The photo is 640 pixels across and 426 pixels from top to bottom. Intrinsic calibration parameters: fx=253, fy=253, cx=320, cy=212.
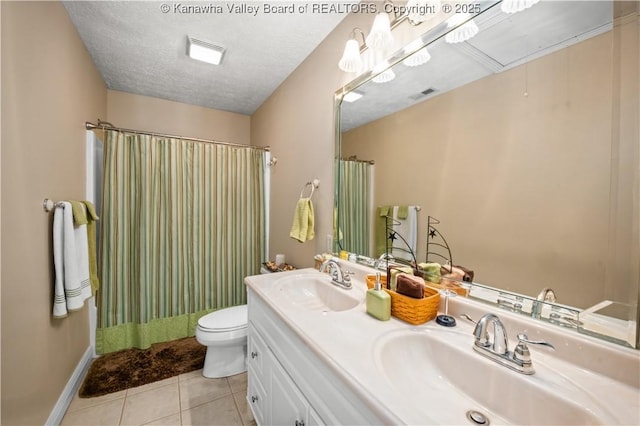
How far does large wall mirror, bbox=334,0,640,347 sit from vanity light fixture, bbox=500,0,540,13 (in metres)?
0.02

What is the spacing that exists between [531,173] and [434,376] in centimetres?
70

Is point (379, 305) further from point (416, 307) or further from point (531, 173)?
point (531, 173)

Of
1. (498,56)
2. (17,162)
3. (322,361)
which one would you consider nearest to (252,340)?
(322,361)

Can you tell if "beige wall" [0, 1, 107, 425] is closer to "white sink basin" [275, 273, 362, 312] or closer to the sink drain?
"white sink basin" [275, 273, 362, 312]

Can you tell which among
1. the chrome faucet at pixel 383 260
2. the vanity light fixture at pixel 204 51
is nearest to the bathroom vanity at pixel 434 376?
the chrome faucet at pixel 383 260

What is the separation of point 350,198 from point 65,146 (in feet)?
5.91

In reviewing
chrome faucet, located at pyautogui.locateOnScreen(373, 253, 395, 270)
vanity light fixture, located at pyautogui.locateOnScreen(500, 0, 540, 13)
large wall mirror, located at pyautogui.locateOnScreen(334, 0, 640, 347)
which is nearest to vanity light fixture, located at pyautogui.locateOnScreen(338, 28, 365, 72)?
large wall mirror, located at pyautogui.locateOnScreen(334, 0, 640, 347)

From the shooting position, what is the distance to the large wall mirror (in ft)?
2.14

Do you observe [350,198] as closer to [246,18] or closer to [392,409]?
[392,409]

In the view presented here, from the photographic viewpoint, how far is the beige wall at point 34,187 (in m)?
1.02

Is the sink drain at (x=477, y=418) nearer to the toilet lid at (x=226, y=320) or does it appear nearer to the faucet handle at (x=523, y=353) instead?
the faucet handle at (x=523, y=353)

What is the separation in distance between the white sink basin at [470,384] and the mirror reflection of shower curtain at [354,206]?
0.68 meters

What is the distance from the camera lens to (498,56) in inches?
34.8

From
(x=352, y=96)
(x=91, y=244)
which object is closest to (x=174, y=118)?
(x=91, y=244)
